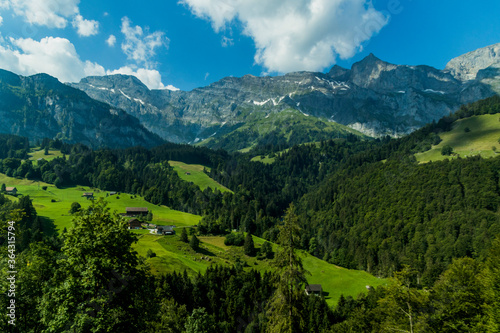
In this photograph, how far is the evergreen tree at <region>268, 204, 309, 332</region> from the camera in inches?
841

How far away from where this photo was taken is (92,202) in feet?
53.6

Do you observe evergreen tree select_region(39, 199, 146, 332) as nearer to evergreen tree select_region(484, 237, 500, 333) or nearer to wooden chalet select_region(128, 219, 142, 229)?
evergreen tree select_region(484, 237, 500, 333)

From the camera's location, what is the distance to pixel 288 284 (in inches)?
845

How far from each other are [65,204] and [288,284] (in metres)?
174

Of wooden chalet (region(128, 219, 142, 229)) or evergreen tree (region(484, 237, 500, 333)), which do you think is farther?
wooden chalet (region(128, 219, 142, 229))

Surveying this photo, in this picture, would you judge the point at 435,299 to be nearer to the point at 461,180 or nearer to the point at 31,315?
the point at 31,315

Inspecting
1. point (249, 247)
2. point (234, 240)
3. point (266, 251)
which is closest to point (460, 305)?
point (266, 251)

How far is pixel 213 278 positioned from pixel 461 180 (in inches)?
6617

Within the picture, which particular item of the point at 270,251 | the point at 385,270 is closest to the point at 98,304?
the point at 270,251

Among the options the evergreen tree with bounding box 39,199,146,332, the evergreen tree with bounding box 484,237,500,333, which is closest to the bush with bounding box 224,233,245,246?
the evergreen tree with bounding box 484,237,500,333

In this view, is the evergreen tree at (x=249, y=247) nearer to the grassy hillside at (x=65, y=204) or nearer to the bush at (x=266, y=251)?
the bush at (x=266, y=251)

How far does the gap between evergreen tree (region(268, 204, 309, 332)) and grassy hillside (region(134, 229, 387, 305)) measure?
66.1m

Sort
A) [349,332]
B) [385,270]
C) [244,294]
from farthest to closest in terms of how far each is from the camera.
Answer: [385,270], [244,294], [349,332]

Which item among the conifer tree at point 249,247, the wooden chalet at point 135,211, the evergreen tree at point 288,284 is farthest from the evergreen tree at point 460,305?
the wooden chalet at point 135,211
